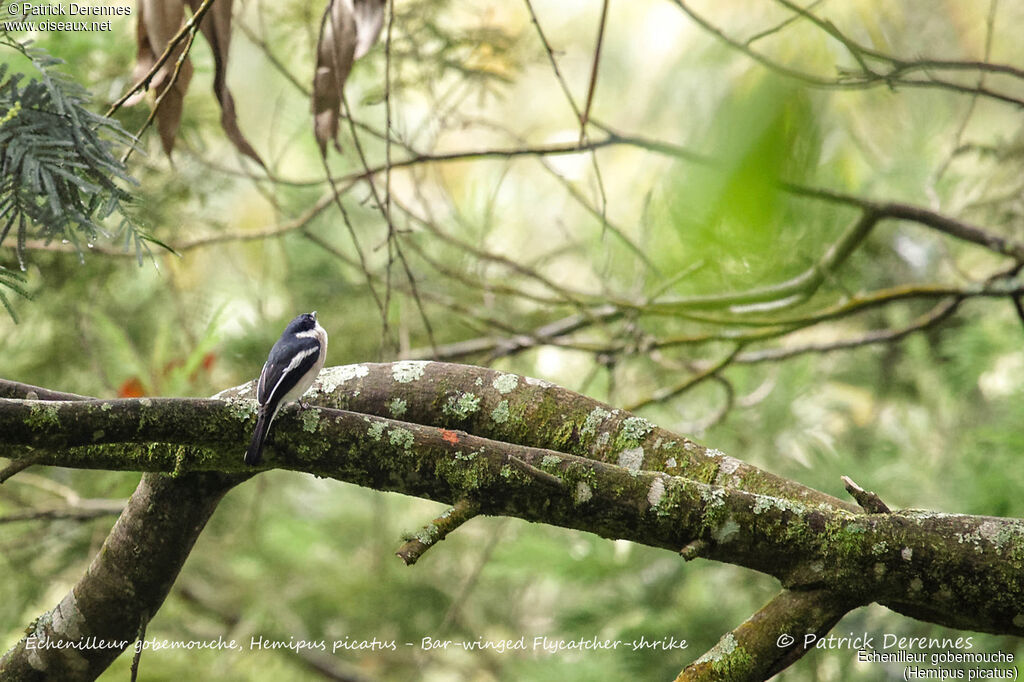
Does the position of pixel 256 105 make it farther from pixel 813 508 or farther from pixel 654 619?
pixel 813 508

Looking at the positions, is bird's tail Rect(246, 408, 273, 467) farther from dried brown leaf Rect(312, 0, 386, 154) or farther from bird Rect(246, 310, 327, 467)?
dried brown leaf Rect(312, 0, 386, 154)

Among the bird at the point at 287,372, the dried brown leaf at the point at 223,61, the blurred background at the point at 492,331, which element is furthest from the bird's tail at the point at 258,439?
the blurred background at the point at 492,331

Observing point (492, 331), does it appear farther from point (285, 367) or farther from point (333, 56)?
point (285, 367)

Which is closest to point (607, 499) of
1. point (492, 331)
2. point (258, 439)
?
point (258, 439)

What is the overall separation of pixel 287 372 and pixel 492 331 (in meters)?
2.34

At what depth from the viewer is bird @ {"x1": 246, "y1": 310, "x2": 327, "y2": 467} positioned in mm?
1580

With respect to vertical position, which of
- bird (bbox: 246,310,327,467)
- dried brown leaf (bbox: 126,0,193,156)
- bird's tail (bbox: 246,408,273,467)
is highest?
dried brown leaf (bbox: 126,0,193,156)

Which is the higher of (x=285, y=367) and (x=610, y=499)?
(x=285, y=367)

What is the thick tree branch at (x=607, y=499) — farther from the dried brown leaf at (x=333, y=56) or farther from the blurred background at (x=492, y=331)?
the blurred background at (x=492, y=331)

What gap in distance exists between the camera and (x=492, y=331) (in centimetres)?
416

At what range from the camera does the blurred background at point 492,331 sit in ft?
10.9

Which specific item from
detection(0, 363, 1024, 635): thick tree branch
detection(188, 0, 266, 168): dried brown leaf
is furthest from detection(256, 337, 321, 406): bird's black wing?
detection(188, 0, 266, 168): dried brown leaf

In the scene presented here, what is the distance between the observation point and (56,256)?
3828 mm

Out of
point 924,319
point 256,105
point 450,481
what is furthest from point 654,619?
point 256,105
